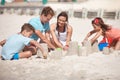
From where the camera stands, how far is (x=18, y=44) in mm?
1992

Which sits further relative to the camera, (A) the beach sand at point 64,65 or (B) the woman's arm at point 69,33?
(B) the woman's arm at point 69,33

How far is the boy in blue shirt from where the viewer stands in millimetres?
1984

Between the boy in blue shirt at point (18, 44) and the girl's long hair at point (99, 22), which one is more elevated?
the girl's long hair at point (99, 22)

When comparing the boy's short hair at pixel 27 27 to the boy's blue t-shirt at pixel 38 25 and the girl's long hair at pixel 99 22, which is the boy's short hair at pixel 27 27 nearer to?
the boy's blue t-shirt at pixel 38 25

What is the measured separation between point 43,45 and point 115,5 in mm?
463

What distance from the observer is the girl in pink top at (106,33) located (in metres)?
2.01

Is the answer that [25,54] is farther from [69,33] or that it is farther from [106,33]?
[106,33]

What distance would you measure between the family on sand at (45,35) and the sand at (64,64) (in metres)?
0.03

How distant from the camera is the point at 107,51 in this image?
2.04 metres

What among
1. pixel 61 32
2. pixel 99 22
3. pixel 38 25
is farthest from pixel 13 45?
pixel 99 22

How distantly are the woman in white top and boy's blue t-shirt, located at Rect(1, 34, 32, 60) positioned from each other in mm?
173

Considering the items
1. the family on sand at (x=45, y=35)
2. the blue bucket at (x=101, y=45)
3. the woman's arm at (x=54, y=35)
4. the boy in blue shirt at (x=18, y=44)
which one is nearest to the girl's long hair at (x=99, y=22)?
the family on sand at (x=45, y=35)

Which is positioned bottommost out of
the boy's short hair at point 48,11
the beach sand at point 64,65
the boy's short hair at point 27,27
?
the beach sand at point 64,65

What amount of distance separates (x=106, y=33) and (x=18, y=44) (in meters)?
0.53
